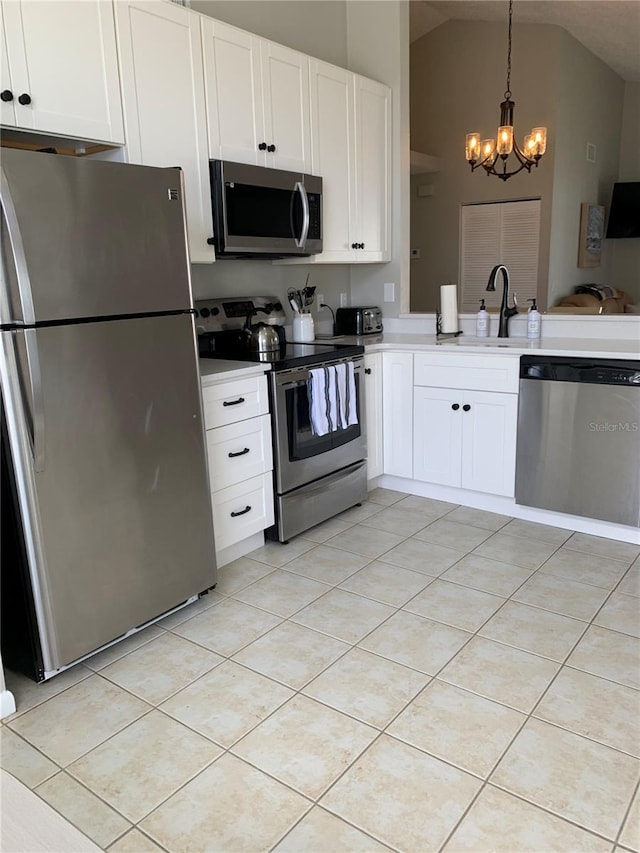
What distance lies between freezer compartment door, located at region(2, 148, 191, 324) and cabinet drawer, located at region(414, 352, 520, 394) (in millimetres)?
1644

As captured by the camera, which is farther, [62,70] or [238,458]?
[238,458]

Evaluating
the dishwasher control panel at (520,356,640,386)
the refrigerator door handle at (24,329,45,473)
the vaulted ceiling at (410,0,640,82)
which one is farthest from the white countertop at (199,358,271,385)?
the vaulted ceiling at (410,0,640,82)

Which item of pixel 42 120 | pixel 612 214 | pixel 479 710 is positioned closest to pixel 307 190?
pixel 42 120

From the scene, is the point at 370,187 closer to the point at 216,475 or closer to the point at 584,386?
the point at 584,386

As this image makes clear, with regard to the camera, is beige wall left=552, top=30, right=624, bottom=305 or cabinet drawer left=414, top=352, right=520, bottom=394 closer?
cabinet drawer left=414, top=352, right=520, bottom=394

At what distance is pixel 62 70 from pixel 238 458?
163cm

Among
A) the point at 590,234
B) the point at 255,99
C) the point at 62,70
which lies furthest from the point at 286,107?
the point at 590,234

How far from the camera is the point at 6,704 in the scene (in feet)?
6.42

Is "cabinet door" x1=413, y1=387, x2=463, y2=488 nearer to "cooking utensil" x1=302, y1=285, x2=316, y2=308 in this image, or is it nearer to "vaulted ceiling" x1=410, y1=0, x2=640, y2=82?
"cooking utensil" x1=302, y1=285, x2=316, y2=308

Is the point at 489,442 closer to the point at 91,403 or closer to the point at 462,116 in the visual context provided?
the point at 91,403

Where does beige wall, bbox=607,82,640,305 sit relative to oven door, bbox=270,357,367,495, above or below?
above

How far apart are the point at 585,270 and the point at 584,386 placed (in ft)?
16.3

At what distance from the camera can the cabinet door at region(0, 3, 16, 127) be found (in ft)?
6.95

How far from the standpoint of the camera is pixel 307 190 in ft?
11.0
